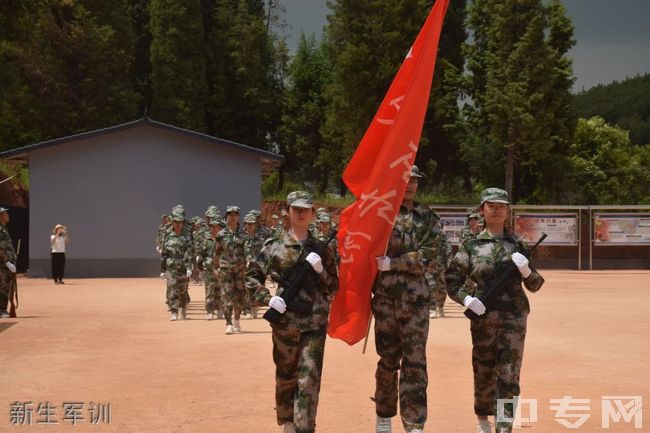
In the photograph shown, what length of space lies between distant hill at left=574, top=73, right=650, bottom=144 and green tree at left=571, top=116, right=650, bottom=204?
23054 mm

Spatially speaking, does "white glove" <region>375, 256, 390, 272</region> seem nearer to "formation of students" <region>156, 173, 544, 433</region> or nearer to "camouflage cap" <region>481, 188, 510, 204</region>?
"formation of students" <region>156, 173, 544, 433</region>

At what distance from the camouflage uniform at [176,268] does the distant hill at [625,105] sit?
96.2 metres

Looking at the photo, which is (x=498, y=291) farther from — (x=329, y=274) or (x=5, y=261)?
(x=5, y=261)

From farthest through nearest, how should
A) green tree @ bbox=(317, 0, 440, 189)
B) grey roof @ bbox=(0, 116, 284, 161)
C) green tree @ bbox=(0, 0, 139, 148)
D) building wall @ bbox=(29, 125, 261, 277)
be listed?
green tree @ bbox=(0, 0, 139, 148) → green tree @ bbox=(317, 0, 440, 189) → building wall @ bbox=(29, 125, 261, 277) → grey roof @ bbox=(0, 116, 284, 161)

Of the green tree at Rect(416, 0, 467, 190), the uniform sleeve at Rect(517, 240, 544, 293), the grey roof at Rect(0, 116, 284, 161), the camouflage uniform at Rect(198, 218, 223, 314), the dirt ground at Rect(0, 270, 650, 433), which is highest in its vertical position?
the green tree at Rect(416, 0, 467, 190)

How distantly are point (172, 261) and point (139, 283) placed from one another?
53.8 feet

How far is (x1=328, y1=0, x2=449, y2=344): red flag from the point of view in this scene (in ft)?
30.5

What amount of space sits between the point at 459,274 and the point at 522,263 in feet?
2.36

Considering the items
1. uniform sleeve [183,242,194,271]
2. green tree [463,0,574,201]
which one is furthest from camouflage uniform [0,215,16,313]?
green tree [463,0,574,201]

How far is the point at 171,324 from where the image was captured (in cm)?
2041

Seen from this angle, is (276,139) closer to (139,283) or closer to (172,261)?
(139,283)

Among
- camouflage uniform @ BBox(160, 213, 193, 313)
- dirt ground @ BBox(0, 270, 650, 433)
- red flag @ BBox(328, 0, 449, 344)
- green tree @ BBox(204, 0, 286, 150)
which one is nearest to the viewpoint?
red flag @ BBox(328, 0, 449, 344)

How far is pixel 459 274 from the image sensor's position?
915 cm

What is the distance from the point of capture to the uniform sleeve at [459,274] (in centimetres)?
905
